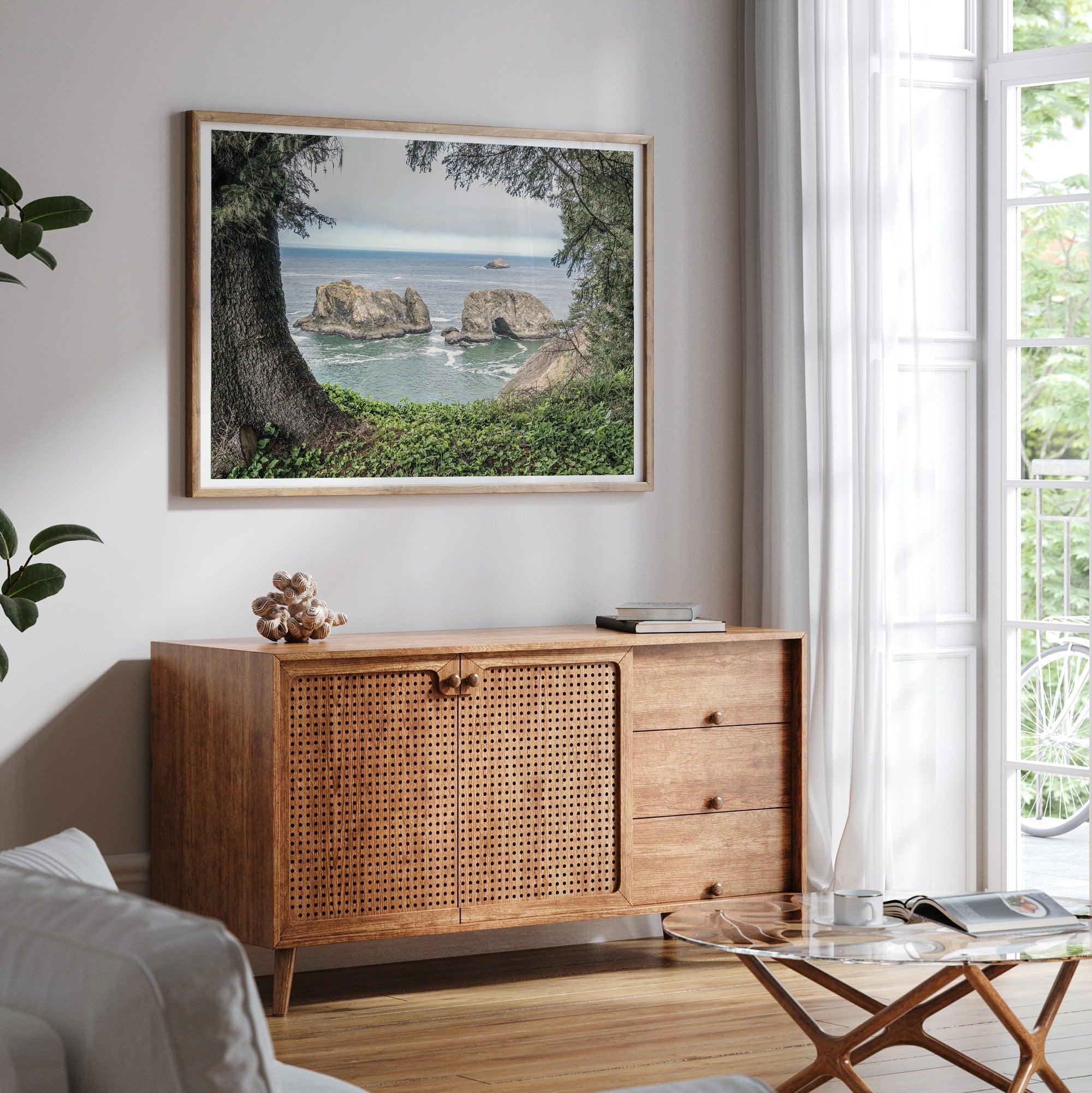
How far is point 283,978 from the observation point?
355 cm

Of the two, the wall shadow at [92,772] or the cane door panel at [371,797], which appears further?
the wall shadow at [92,772]

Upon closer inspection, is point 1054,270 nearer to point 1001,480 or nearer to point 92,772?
point 1001,480

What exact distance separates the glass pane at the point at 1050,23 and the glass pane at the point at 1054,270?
46 cm

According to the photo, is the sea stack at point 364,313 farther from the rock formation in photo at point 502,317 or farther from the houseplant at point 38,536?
the houseplant at point 38,536

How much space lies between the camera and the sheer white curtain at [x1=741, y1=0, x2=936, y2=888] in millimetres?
4152

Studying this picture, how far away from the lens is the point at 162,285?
3.91 meters

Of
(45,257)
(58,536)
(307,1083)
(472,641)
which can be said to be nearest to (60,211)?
(45,257)

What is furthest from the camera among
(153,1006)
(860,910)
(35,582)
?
(35,582)

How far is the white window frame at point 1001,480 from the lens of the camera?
443 cm

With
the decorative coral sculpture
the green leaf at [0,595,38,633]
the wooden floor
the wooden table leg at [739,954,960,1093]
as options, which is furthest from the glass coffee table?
the green leaf at [0,595,38,633]

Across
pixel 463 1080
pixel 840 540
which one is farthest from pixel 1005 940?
pixel 840 540

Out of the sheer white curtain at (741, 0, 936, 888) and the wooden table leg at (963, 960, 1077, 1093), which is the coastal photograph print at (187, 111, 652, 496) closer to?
the sheer white curtain at (741, 0, 936, 888)

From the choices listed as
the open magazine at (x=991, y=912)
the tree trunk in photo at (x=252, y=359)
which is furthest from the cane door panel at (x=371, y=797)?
the open magazine at (x=991, y=912)

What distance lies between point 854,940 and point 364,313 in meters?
2.15
